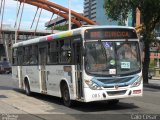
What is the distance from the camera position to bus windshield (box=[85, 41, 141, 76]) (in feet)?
48.3

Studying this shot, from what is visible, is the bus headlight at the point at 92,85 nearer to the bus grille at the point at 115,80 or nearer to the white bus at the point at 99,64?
the white bus at the point at 99,64

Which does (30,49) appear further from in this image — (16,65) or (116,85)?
(116,85)

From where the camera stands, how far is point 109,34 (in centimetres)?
1520

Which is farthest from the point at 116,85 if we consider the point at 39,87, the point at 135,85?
the point at 39,87

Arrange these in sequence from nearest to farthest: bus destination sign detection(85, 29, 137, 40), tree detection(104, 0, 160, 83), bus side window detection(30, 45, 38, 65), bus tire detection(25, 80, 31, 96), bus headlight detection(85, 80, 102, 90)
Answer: bus headlight detection(85, 80, 102, 90) < bus destination sign detection(85, 29, 137, 40) < bus side window detection(30, 45, 38, 65) < bus tire detection(25, 80, 31, 96) < tree detection(104, 0, 160, 83)

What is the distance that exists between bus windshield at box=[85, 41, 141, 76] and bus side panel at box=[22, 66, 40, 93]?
18.9 feet

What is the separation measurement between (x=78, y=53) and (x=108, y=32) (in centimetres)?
124

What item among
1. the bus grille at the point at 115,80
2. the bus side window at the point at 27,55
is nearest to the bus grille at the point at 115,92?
the bus grille at the point at 115,80

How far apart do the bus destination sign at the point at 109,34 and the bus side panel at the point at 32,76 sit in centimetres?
568

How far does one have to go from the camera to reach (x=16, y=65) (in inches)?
943

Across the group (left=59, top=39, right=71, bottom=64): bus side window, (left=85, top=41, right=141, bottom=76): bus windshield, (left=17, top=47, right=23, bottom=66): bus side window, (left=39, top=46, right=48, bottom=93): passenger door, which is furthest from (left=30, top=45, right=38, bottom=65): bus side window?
(left=85, top=41, right=141, bottom=76): bus windshield

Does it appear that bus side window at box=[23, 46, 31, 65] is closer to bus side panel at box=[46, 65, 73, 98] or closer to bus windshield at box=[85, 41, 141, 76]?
bus side panel at box=[46, 65, 73, 98]

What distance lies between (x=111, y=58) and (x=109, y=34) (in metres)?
0.86

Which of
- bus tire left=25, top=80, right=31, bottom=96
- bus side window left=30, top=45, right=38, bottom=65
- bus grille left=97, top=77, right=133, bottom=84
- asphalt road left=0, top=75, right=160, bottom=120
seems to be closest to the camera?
asphalt road left=0, top=75, right=160, bottom=120
